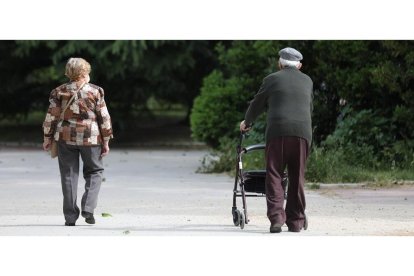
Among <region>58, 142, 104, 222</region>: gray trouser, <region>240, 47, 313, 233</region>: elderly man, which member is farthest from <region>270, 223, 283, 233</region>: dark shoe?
<region>58, 142, 104, 222</region>: gray trouser

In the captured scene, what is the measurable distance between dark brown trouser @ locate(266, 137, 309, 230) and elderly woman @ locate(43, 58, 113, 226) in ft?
5.21

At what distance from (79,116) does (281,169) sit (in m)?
1.95

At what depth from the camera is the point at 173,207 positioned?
12555 mm

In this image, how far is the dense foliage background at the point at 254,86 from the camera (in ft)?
54.6

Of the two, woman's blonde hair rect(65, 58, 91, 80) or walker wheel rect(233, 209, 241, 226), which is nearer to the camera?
woman's blonde hair rect(65, 58, 91, 80)

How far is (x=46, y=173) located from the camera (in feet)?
59.5

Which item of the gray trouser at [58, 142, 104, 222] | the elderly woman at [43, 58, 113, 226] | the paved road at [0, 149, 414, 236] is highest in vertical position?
the elderly woman at [43, 58, 113, 226]

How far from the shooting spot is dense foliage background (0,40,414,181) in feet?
54.6

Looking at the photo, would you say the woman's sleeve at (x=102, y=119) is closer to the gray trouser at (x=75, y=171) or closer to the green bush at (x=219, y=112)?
the gray trouser at (x=75, y=171)

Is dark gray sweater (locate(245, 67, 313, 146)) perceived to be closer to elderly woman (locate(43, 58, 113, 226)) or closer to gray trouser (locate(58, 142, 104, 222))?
elderly woman (locate(43, 58, 113, 226))

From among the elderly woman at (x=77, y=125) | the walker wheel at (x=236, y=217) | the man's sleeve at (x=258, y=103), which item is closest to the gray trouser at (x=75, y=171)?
the elderly woman at (x=77, y=125)

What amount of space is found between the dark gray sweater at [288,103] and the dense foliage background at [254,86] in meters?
5.82

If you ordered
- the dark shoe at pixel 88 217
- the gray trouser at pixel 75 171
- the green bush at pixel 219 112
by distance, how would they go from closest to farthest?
the gray trouser at pixel 75 171 → the dark shoe at pixel 88 217 → the green bush at pixel 219 112

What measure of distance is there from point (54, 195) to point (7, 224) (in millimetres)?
3377
